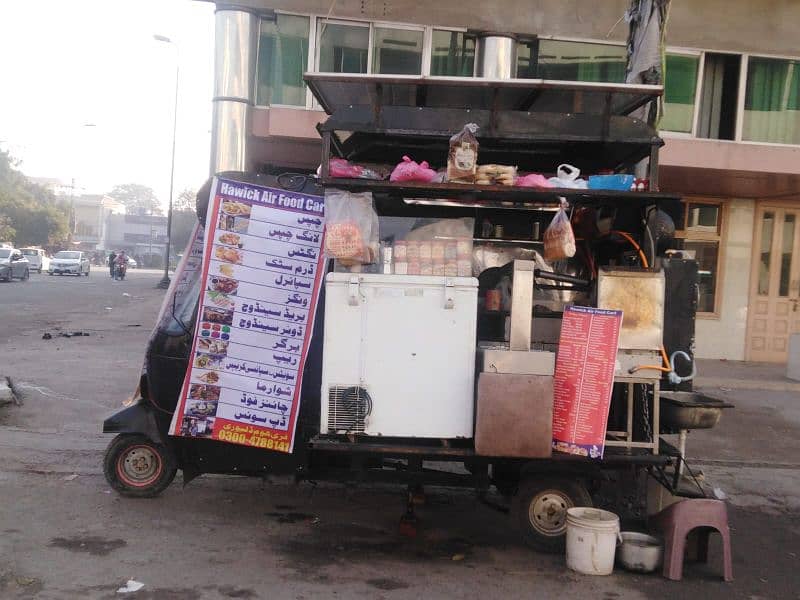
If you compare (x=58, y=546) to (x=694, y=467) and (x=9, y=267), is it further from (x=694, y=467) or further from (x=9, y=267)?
(x=9, y=267)

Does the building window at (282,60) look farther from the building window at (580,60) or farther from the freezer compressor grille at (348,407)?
the freezer compressor grille at (348,407)

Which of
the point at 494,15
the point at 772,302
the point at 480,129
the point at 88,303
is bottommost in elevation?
the point at 88,303

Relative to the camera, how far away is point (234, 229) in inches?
204

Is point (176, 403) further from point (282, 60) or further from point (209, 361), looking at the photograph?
point (282, 60)

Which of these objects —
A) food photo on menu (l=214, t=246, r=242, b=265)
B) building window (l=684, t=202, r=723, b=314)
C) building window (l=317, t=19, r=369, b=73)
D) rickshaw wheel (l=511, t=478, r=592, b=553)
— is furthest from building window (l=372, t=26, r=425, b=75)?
rickshaw wheel (l=511, t=478, r=592, b=553)

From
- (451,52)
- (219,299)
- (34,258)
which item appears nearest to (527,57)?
(451,52)

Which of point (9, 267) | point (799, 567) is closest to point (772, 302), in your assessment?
point (799, 567)

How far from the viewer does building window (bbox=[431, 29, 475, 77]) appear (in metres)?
12.5

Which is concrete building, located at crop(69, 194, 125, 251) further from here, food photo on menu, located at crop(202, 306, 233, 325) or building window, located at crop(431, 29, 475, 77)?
food photo on menu, located at crop(202, 306, 233, 325)

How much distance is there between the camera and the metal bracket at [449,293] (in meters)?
4.69

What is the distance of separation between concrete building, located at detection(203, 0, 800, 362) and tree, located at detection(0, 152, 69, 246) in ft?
193

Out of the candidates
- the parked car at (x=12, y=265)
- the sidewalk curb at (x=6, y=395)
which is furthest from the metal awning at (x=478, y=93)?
the parked car at (x=12, y=265)

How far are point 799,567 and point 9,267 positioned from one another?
37.6 m

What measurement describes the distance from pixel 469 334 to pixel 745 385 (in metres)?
8.55
